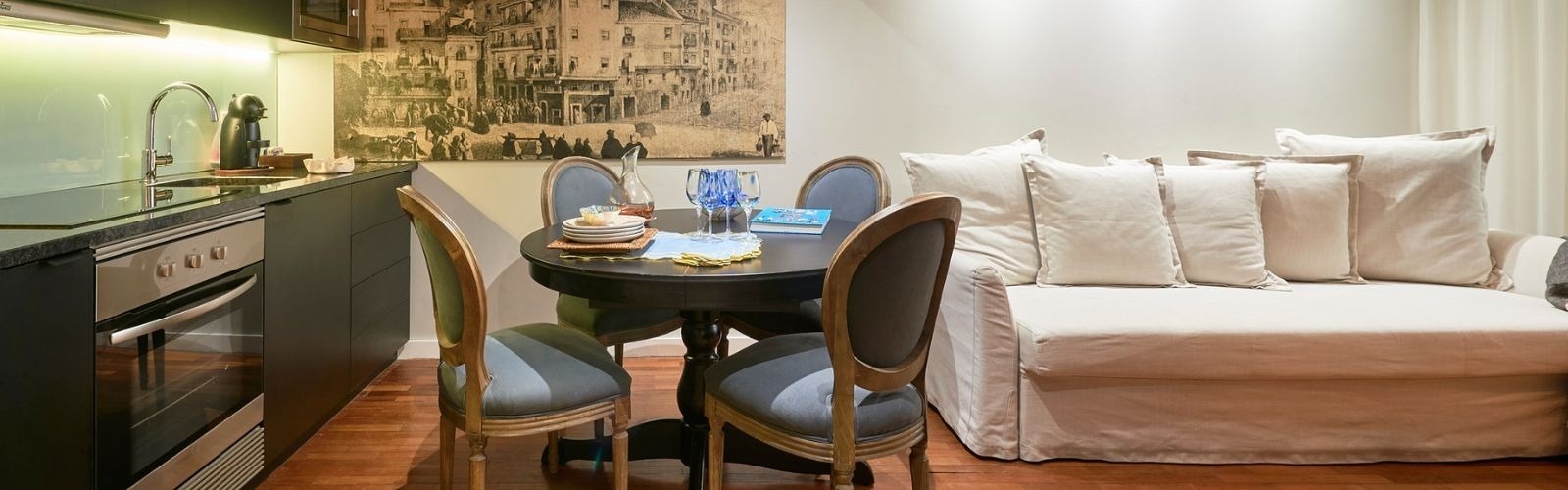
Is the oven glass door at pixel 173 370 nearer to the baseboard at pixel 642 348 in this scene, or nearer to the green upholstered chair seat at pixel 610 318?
the green upholstered chair seat at pixel 610 318

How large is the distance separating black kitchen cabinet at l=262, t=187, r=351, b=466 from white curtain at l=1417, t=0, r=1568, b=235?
4035 mm

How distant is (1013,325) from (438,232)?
5.36 feet

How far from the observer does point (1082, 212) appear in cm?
344

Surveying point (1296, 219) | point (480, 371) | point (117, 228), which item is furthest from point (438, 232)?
point (1296, 219)

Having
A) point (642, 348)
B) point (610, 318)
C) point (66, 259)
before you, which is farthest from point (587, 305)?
point (66, 259)

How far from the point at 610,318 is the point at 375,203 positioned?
120 cm

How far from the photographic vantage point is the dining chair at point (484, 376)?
2088mm

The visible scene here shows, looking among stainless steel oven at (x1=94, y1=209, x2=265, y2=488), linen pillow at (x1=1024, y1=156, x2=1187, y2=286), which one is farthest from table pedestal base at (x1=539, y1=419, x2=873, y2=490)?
linen pillow at (x1=1024, y1=156, x2=1187, y2=286)

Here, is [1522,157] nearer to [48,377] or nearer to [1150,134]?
[1150,134]

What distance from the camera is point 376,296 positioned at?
147 inches

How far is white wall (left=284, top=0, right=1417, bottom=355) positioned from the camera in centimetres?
412

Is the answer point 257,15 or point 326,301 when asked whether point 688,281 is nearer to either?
point 326,301

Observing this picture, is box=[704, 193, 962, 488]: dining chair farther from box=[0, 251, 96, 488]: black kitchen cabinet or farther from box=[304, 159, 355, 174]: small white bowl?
box=[304, 159, 355, 174]: small white bowl

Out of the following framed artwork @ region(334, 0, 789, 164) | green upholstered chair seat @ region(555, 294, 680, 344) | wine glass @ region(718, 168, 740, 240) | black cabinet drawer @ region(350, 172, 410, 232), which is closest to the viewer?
wine glass @ region(718, 168, 740, 240)
